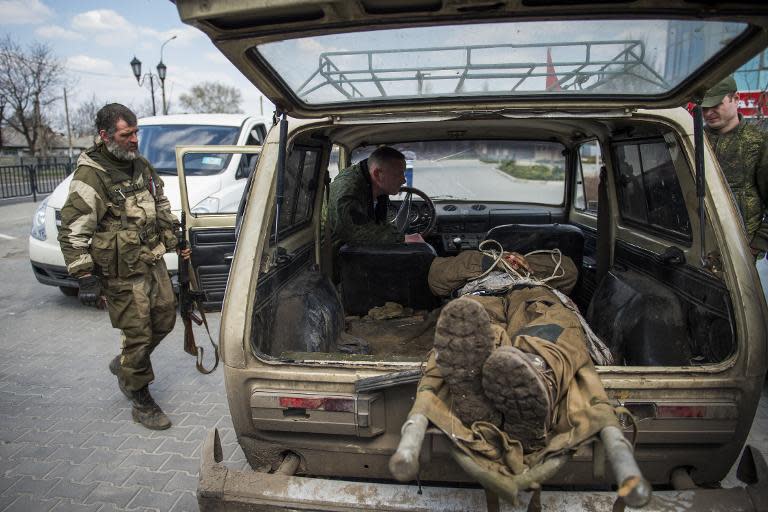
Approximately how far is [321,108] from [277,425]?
4.70 feet

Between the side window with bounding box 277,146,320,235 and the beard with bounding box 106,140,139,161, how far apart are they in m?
1.21

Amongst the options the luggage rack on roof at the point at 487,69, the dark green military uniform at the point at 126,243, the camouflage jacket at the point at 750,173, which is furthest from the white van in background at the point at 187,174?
the camouflage jacket at the point at 750,173

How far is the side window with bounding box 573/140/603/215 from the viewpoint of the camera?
482 centimetres

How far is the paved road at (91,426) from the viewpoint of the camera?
10.1 feet

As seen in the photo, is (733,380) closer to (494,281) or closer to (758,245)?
(494,281)

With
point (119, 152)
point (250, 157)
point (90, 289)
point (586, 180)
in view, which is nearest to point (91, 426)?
point (90, 289)

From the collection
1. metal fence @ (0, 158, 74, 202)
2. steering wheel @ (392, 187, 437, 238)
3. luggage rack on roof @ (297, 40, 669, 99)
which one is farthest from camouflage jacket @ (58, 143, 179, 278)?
metal fence @ (0, 158, 74, 202)

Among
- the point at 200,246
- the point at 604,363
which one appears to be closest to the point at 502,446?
the point at 604,363

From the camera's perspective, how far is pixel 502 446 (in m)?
1.69

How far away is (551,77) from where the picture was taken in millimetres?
2334

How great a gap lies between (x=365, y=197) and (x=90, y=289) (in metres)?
1.98

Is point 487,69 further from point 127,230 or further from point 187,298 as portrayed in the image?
point 187,298

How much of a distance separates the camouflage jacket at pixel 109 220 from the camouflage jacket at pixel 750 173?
3.83 meters

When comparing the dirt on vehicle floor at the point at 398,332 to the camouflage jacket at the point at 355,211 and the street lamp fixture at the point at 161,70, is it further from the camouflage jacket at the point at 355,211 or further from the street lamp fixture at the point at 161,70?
the street lamp fixture at the point at 161,70
